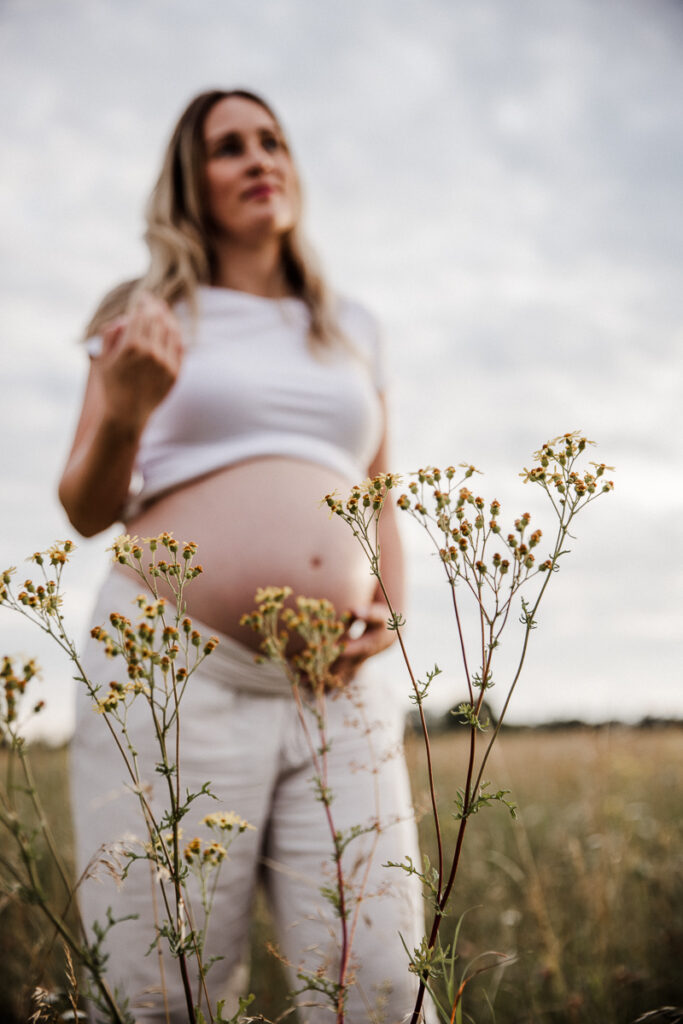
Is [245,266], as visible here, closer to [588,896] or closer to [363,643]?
[363,643]

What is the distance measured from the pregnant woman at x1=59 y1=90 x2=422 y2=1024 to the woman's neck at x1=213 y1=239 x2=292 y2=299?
155mm

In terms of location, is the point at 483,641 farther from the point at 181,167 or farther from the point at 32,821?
the point at 32,821

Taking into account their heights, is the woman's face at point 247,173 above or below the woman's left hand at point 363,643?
above

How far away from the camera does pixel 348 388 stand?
236 centimetres

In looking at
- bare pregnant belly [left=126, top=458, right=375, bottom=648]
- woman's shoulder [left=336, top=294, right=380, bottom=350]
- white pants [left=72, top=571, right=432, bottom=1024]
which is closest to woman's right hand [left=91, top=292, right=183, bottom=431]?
bare pregnant belly [left=126, top=458, right=375, bottom=648]

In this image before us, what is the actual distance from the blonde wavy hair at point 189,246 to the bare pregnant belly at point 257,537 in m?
0.65

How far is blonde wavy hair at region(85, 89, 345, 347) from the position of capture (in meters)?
2.54

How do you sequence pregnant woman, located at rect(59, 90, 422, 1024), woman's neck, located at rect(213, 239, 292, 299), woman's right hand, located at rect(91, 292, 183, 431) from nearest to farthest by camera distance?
woman's right hand, located at rect(91, 292, 183, 431) → pregnant woman, located at rect(59, 90, 422, 1024) → woman's neck, located at rect(213, 239, 292, 299)

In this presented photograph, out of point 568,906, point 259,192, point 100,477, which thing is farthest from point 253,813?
point 568,906

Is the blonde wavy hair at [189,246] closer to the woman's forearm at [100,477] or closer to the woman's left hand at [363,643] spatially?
the woman's forearm at [100,477]

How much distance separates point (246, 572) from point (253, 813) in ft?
1.95

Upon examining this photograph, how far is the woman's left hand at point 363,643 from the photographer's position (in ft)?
6.11

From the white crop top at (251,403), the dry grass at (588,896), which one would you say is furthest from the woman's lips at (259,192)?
the dry grass at (588,896)

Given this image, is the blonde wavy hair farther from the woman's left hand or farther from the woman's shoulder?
the woman's left hand
